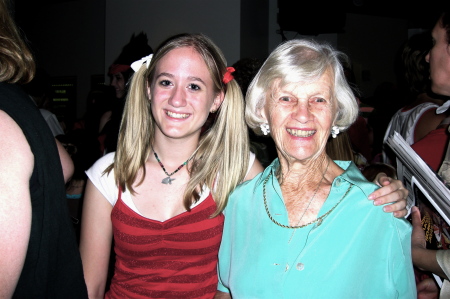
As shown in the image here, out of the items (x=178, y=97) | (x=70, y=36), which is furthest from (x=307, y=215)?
(x=70, y=36)

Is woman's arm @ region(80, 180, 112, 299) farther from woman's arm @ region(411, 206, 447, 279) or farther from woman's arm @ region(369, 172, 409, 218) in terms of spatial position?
woman's arm @ region(411, 206, 447, 279)

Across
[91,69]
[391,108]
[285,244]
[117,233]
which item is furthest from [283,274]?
[91,69]

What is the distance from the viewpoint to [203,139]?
207cm

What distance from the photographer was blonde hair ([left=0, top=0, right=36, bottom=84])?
1108 mm

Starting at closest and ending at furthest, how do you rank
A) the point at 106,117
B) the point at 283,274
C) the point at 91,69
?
1. the point at 283,274
2. the point at 106,117
3. the point at 91,69

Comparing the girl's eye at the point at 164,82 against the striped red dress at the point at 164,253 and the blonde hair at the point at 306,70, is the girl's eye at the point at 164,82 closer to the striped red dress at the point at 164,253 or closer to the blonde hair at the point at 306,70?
the blonde hair at the point at 306,70

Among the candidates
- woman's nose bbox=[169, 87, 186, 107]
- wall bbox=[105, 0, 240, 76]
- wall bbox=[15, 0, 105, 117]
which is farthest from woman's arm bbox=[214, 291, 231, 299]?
wall bbox=[15, 0, 105, 117]

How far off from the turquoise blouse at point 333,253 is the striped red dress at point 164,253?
0.21 metres

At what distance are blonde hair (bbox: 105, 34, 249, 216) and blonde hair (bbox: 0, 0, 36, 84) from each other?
81 cm

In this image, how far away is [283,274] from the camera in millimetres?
1465

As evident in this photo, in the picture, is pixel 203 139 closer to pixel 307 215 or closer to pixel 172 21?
pixel 307 215

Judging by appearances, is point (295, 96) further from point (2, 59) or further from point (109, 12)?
point (109, 12)

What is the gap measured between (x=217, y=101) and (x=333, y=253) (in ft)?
3.26

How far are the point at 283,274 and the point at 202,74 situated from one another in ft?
3.30
